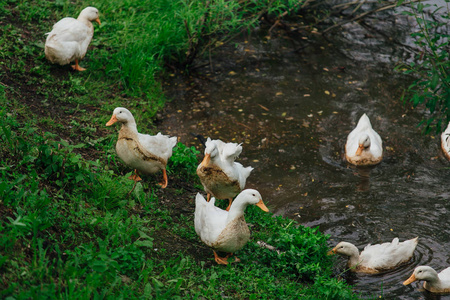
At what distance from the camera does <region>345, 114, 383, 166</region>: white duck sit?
23.8 feet

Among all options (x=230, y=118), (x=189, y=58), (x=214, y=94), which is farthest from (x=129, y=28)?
(x=230, y=118)

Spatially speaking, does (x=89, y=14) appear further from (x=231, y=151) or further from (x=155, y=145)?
(x=231, y=151)

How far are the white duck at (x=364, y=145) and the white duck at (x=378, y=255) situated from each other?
1.97 m

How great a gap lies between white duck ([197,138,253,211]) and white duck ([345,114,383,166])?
7.49 feet

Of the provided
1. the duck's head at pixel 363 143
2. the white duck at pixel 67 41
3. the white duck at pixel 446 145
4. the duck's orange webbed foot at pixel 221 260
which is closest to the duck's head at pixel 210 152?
the duck's orange webbed foot at pixel 221 260

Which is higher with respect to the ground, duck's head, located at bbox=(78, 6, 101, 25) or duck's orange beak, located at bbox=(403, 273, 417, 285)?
duck's head, located at bbox=(78, 6, 101, 25)

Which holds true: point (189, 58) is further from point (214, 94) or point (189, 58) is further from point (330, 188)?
point (330, 188)

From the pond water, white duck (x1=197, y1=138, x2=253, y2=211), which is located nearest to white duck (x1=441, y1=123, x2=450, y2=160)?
the pond water

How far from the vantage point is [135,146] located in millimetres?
5660

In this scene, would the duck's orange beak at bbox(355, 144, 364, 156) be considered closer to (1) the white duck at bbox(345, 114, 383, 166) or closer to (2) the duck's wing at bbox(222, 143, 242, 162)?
(1) the white duck at bbox(345, 114, 383, 166)

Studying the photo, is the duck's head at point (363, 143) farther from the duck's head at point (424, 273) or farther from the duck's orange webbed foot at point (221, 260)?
the duck's orange webbed foot at point (221, 260)

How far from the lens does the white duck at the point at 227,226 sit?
4707mm

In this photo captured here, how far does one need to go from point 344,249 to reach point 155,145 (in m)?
2.43

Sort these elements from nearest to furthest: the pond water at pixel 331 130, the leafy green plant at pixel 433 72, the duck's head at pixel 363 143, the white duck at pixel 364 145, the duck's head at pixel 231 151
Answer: the leafy green plant at pixel 433 72 → the duck's head at pixel 231 151 → the pond water at pixel 331 130 → the duck's head at pixel 363 143 → the white duck at pixel 364 145
